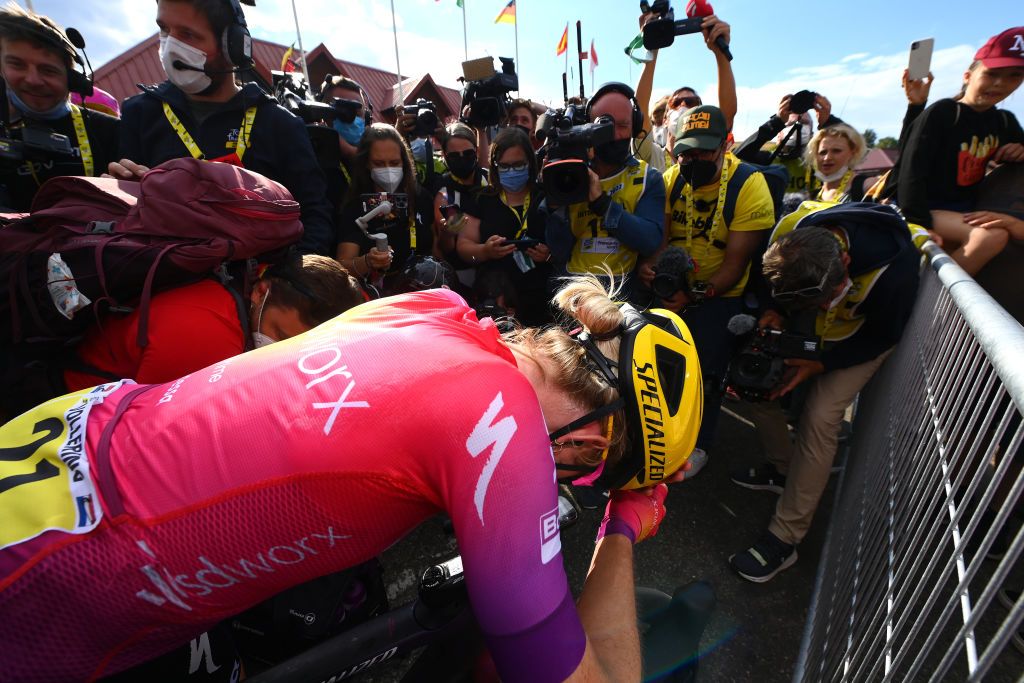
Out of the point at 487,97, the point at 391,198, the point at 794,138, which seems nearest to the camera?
the point at 391,198

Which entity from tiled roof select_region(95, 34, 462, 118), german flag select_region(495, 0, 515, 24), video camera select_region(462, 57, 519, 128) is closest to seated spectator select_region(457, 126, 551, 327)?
video camera select_region(462, 57, 519, 128)

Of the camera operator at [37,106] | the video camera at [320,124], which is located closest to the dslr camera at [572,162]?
the video camera at [320,124]

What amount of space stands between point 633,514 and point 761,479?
2.18 meters

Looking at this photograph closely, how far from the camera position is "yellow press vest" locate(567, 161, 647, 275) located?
10.4ft

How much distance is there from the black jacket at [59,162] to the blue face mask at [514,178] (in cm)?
243

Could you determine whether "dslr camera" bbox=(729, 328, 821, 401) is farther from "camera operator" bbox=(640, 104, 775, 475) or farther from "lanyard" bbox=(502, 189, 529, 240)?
"lanyard" bbox=(502, 189, 529, 240)

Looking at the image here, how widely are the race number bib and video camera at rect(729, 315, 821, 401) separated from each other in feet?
8.72

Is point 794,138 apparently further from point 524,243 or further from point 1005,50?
point 524,243

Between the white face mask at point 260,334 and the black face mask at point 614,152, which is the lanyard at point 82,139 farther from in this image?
the black face mask at point 614,152

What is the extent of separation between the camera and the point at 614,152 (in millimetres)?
3152

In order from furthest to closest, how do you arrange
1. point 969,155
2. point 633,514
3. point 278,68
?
point 278,68, point 969,155, point 633,514

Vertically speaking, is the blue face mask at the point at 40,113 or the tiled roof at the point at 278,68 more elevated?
the tiled roof at the point at 278,68

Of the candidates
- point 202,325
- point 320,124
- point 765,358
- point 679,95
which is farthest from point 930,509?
point 679,95

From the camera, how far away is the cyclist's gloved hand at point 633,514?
54.4 inches
